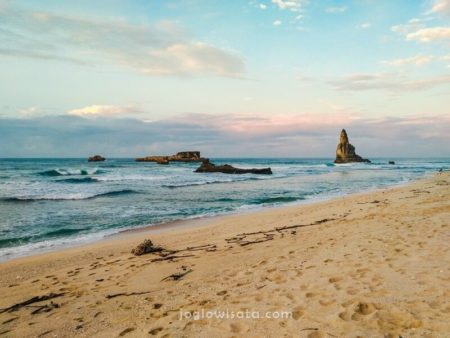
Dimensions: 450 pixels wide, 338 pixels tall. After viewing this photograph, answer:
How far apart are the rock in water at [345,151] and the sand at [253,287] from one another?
9432cm

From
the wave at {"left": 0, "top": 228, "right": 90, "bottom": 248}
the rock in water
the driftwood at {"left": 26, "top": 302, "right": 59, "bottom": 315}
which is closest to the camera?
the driftwood at {"left": 26, "top": 302, "right": 59, "bottom": 315}

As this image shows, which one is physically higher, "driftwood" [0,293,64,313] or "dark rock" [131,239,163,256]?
"dark rock" [131,239,163,256]

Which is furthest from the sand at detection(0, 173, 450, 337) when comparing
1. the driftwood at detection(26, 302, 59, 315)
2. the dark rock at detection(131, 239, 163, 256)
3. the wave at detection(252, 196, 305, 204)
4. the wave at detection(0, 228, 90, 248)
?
the wave at detection(252, 196, 305, 204)

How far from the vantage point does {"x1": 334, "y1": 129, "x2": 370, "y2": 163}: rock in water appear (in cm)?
9769

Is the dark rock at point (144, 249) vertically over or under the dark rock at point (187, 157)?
under

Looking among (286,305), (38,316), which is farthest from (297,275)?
(38,316)

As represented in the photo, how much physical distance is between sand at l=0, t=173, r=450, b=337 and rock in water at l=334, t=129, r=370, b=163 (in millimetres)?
94316

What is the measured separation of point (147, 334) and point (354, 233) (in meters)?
6.06

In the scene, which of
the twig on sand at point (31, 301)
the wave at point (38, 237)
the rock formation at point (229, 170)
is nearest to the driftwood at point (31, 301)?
the twig on sand at point (31, 301)

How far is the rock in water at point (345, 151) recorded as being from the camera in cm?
9769

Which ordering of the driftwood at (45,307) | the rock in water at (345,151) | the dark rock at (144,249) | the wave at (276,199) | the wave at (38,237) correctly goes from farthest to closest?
1. the rock in water at (345,151)
2. the wave at (276,199)
3. the wave at (38,237)
4. the dark rock at (144,249)
5. the driftwood at (45,307)

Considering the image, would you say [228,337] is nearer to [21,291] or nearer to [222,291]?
[222,291]

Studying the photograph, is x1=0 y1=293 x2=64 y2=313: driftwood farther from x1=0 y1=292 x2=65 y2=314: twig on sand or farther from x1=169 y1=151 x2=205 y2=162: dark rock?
x1=169 y1=151 x2=205 y2=162: dark rock

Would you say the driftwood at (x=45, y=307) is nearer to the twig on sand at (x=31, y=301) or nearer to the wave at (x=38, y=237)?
the twig on sand at (x=31, y=301)
